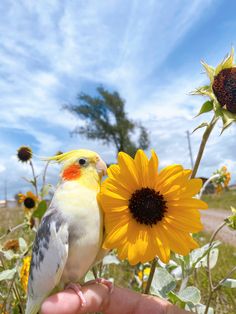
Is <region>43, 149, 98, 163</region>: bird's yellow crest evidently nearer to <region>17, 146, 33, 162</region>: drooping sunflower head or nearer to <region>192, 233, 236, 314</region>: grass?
<region>192, 233, 236, 314</region>: grass

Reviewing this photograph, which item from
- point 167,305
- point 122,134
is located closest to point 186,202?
point 167,305

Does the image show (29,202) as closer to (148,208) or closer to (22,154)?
(22,154)

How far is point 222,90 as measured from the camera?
159 cm

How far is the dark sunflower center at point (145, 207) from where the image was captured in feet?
4.68

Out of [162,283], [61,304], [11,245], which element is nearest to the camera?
[61,304]

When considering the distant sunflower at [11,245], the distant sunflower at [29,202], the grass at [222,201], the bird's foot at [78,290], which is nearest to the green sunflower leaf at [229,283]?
the bird's foot at [78,290]

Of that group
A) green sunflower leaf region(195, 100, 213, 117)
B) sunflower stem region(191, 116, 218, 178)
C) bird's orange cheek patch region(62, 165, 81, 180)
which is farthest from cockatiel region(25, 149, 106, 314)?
green sunflower leaf region(195, 100, 213, 117)

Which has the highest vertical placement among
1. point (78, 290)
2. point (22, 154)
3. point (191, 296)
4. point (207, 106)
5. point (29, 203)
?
point (22, 154)

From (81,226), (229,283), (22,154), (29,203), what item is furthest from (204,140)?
(22,154)

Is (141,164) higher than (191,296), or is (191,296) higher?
(141,164)

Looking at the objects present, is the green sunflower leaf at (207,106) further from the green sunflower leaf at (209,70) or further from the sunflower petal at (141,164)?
the sunflower petal at (141,164)

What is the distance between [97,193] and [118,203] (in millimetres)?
82

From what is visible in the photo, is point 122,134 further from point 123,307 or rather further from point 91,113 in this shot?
point 123,307

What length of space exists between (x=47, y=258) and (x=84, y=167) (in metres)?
0.34
